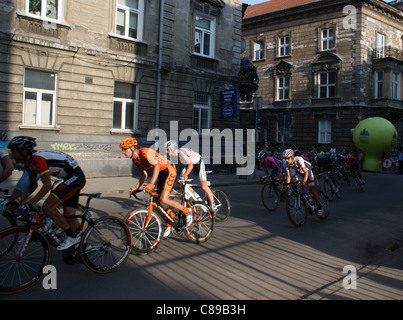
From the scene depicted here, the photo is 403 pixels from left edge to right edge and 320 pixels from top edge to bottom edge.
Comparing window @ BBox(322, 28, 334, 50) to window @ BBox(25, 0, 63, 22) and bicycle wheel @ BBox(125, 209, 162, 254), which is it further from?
bicycle wheel @ BBox(125, 209, 162, 254)

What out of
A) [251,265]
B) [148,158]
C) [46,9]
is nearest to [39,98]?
[46,9]

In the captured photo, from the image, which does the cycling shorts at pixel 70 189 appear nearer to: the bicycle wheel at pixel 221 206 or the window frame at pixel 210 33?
the bicycle wheel at pixel 221 206

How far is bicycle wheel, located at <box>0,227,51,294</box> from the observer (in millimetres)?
3949

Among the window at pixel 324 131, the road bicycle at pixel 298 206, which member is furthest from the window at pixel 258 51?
the road bicycle at pixel 298 206

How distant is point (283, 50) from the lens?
3759 cm

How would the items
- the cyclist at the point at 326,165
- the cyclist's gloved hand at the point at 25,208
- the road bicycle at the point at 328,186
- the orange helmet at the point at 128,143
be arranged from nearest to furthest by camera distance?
the cyclist's gloved hand at the point at 25,208 < the orange helmet at the point at 128,143 < the road bicycle at the point at 328,186 < the cyclist at the point at 326,165

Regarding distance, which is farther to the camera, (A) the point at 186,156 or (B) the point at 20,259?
(A) the point at 186,156

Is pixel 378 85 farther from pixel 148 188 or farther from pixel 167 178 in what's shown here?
pixel 148 188

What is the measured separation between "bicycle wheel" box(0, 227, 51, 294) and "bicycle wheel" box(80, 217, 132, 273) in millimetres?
507

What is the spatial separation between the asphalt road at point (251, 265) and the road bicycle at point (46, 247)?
0.54 ft

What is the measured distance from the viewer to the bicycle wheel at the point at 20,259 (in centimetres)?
395

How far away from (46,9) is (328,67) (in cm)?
2719

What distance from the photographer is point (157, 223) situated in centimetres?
572

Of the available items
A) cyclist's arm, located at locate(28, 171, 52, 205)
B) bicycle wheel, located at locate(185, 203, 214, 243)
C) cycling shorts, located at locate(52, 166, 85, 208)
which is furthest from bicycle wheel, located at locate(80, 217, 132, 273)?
bicycle wheel, located at locate(185, 203, 214, 243)
